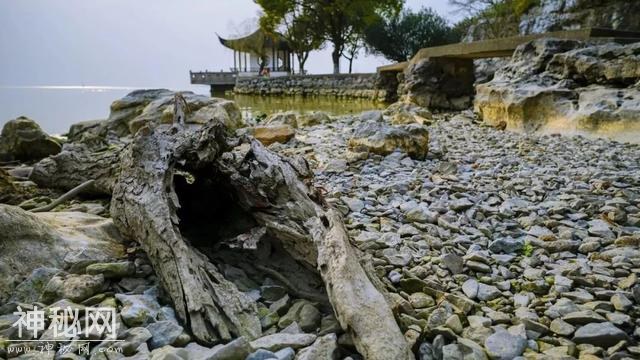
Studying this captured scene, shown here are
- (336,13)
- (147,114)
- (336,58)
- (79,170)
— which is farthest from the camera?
(336,58)

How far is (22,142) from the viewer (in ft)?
16.4

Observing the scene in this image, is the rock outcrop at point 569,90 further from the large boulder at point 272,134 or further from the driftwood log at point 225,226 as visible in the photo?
the driftwood log at point 225,226

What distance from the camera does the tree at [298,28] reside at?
26.7 meters

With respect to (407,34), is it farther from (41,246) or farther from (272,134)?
(41,246)

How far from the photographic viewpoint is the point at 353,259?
1.59 metres

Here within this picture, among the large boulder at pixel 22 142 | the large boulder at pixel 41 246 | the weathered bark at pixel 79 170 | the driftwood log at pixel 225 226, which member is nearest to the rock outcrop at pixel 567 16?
the driftwood log at pixel 225 226

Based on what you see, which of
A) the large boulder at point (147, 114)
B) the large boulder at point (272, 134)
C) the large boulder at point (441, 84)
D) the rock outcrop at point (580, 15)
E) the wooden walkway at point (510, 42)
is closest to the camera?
the large boulder at point (272, 134)

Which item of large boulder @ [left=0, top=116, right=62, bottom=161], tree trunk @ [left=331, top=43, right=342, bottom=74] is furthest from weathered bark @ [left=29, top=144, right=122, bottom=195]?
tree trunk @ [left=331, top=43, right=342, bottom=74]

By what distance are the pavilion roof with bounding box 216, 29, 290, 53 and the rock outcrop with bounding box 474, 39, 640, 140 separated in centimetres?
2954

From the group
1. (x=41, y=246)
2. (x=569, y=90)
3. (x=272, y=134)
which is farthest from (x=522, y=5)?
(x=41, y=246)

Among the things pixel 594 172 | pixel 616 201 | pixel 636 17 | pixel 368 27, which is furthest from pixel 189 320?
pixel 368 27

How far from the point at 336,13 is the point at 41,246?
26346 mm

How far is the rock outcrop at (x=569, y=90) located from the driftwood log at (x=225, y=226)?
458 centimetres

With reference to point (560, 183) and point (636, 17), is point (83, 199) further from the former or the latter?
point (636, 17)
